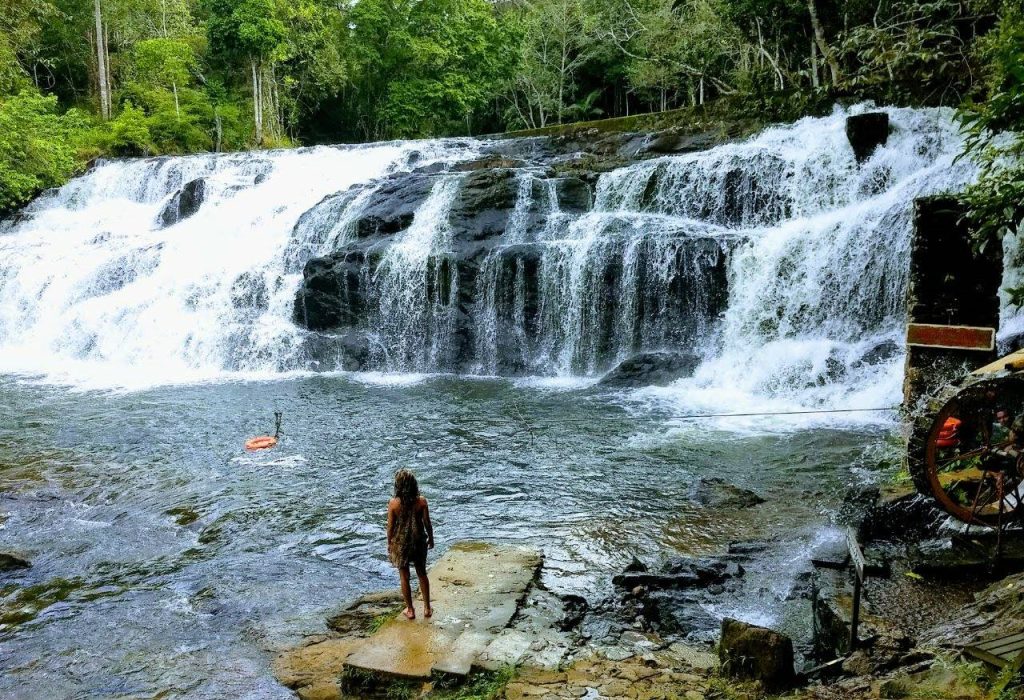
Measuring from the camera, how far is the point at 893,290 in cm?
1359

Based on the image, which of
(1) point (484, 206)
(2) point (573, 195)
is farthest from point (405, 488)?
(2) point (573, 195)

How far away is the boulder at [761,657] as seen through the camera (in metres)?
4.57

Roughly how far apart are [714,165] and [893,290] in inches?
206

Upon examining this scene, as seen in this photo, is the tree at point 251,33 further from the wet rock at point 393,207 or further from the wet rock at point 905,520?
the wet rock at point 905,520

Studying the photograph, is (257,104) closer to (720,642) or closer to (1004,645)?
(720,642)

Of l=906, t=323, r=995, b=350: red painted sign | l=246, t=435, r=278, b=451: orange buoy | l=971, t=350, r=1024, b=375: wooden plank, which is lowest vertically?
l=246, t=435, r=278, b=451: orange buoy

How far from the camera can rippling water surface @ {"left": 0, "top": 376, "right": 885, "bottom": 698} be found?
6.39 meters

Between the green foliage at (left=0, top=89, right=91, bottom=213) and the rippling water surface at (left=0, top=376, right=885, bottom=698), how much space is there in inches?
552

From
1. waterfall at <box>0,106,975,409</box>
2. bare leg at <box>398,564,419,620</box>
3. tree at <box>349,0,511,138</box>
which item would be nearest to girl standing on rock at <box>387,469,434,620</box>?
bare leg at <box>398,564,419,620</box>

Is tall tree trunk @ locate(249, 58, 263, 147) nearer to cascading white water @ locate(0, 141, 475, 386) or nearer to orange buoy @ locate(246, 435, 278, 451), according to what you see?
cascading white water @ locate(0, 141, 475, 386)

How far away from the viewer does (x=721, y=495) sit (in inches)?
344

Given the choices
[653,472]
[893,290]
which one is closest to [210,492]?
[653,472]

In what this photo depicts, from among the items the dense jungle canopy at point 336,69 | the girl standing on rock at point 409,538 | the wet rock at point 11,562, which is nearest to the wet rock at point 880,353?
the girl standing on rock at point 409,538

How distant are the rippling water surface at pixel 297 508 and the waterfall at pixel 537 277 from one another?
7.60 ft
